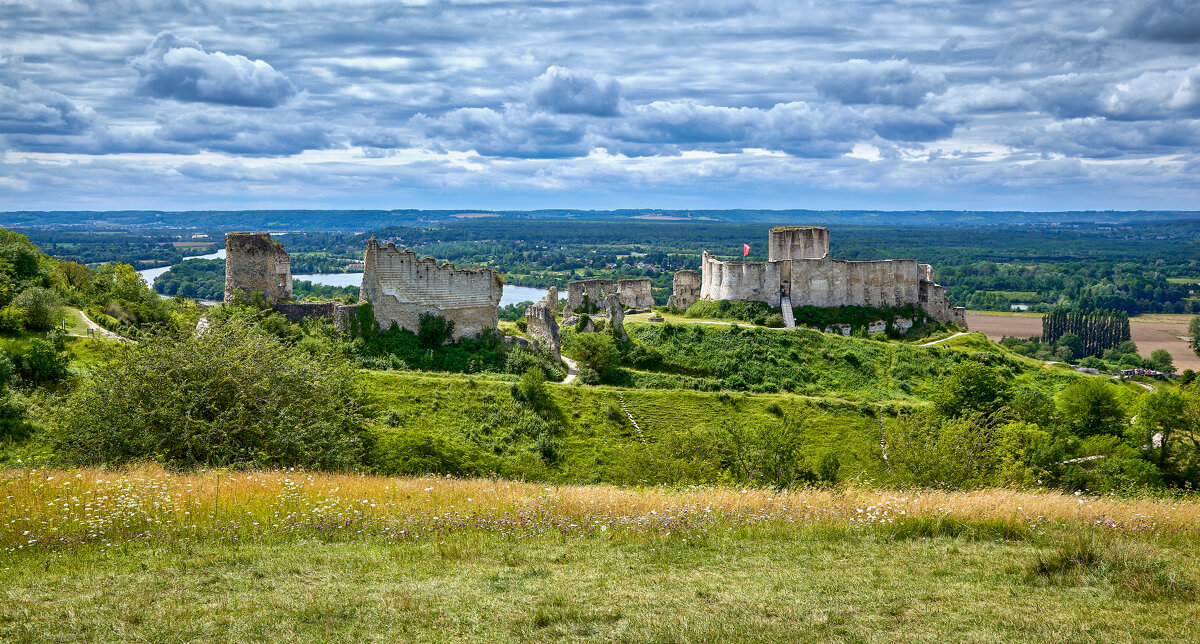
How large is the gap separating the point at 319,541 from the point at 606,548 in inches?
187

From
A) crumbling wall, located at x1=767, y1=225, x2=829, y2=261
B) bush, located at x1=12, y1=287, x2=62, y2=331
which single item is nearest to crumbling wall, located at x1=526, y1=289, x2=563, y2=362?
bush, located at x1=12, y1=287, x2=62, y2=331

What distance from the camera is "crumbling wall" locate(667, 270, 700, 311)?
6719cm

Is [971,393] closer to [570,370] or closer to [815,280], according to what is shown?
[570,370]

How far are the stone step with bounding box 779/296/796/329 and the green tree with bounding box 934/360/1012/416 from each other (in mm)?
16474

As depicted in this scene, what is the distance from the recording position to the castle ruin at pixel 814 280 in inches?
2398

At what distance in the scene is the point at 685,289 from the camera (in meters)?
68.5

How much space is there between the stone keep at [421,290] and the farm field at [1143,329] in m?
76.7

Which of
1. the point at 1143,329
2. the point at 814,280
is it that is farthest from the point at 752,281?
the point at 1143,329

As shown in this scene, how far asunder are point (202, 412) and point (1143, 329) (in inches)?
5948

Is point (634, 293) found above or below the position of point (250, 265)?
below

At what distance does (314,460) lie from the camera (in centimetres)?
2188

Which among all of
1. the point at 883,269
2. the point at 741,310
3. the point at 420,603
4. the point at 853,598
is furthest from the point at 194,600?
the point at 883,269

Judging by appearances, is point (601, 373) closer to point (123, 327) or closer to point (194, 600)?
point (123, 327)

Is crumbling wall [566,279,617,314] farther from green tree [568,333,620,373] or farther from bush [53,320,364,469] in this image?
bush [53,320,364,469]
